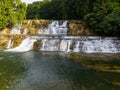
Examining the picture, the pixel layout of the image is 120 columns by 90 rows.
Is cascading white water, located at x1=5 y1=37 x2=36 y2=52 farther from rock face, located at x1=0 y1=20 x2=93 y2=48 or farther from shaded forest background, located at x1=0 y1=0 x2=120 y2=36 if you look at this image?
shaded forest background, located at x1=0 y1=0 x2=120 y2=36

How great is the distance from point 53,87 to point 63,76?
292cm

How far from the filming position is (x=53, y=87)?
1612cm

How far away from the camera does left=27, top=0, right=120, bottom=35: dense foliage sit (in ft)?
114

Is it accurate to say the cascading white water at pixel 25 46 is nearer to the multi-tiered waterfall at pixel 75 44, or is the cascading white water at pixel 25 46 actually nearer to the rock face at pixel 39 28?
the multi-tiered waterfall at pixel 75 44

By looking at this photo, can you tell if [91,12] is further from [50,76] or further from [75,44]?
[50,76]

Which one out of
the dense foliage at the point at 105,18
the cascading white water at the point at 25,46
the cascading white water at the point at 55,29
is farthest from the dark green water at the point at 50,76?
the cascading white water at the point at 55,29

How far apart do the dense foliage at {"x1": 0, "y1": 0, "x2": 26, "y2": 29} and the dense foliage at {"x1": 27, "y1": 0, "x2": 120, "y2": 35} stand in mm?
10288

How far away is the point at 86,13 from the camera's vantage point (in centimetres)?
4509

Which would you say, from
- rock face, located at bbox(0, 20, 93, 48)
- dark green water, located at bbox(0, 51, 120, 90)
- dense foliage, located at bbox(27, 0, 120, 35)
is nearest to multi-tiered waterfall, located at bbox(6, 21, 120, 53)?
dense foliage, located at bbox(27, 0, 120, 35)

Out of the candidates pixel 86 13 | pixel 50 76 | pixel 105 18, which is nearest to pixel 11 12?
pixel 86 13

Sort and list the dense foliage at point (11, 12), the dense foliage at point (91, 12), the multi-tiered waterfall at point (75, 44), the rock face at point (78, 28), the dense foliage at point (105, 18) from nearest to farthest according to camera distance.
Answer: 1. the multi-tiered waterfall at point (75, 44)
2. the dense foliage at point (105, 18)
3. the dense foliage at point (91, 12)
4. the rock face at point (78, 28)
5. the dense foliage at point (11, 12)

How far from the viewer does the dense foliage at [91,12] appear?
34.8m

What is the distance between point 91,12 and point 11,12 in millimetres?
13312

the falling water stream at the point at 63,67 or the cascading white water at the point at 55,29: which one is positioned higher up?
the cascading white water at the point at 55,29
